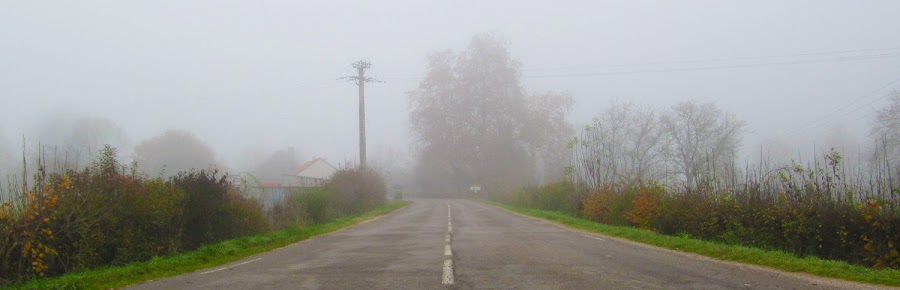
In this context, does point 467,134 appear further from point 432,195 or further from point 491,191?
point 432,195

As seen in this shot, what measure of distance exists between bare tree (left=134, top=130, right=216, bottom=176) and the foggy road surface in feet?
161

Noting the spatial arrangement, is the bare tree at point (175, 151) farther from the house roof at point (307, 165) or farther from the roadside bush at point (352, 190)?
the roadside bush at point (352, 190)

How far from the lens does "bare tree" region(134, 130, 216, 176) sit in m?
57.4

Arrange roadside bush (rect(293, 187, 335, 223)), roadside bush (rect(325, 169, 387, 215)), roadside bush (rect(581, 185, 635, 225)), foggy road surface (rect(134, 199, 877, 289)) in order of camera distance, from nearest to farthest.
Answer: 1. foggy road surface (rect(134, 199, 877, 289))
2. roadside bush (rect(581, 185, 635, 225))
3. roadside bush (rect(293, 187, 335, 223))
4. roadside bush (rect(325, 169, 387, 215))

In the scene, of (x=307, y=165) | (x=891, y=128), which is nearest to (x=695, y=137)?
(x=891, y=128)

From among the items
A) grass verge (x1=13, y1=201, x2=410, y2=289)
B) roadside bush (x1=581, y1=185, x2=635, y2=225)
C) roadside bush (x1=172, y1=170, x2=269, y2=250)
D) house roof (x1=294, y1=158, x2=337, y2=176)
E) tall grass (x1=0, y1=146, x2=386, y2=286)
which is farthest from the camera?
house roof (x1=294, y1=158, x2=337, y2=176)

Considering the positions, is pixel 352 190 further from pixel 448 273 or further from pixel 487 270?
pixel 448 273

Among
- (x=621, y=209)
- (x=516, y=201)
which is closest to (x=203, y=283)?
(x=621, y=209)

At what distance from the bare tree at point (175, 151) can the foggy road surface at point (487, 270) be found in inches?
1933

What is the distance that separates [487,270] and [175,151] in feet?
188

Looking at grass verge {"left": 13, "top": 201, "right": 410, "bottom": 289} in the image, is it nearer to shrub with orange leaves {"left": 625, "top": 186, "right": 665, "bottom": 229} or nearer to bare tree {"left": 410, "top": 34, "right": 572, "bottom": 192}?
shrub with orange leaves {"left": 625, "top": 186, "right": 665, "bottom": 229}

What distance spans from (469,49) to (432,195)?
28257 mm

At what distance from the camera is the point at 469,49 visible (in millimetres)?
61750

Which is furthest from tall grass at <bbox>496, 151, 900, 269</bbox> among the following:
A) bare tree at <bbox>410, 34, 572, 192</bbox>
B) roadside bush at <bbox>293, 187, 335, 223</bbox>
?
bare tree at <bbox>410, 34, 572, 192</bbox>
